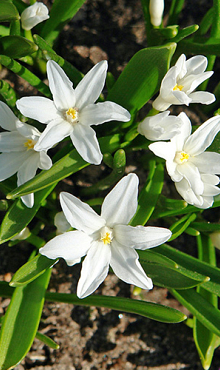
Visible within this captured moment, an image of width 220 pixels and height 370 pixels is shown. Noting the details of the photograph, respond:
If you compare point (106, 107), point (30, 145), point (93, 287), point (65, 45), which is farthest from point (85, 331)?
point (65, 45)

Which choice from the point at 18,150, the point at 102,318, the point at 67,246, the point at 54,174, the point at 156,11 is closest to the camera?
the point at 67,246

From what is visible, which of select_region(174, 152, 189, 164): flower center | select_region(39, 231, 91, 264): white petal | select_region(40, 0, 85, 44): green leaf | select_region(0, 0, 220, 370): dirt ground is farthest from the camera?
select_region(0, 0, 220, 370): dirt ground

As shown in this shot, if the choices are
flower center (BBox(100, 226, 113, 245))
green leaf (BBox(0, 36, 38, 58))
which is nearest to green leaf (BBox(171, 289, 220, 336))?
flower center (BBox(100, 226, 113, 245))

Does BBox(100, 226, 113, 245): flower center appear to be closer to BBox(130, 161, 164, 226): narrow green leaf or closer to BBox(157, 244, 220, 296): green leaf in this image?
BBox(130, 161, 164, 226): narrow green leaf

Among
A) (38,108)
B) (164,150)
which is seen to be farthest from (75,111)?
(164,150)

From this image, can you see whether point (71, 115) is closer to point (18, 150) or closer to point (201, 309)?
point (18, 150)

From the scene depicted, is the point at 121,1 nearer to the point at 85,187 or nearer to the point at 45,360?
the point at 85,187

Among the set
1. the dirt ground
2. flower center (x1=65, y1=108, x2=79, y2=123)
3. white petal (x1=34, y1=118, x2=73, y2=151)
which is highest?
flower center (x1=65, y1=108, x2=79, y2=123)
